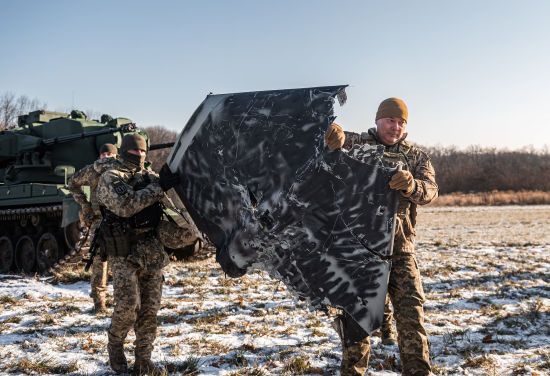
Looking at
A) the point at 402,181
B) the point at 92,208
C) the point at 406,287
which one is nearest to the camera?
the point at 402,181

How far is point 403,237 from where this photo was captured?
366cm

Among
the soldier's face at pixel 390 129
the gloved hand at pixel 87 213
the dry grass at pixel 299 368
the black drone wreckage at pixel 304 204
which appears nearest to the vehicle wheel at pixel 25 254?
the gloved hand at pixel 87 213

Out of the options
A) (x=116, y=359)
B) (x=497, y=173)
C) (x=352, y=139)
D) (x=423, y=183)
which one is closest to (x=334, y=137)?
(x=352, y=139)

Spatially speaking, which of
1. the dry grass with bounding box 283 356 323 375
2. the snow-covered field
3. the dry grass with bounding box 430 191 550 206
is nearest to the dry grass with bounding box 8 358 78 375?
the snow-covered field

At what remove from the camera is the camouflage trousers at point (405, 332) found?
352cm

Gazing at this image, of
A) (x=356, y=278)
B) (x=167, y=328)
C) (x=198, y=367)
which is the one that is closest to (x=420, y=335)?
(x=356, y=278)

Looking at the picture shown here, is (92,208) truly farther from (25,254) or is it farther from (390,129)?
(25,254)

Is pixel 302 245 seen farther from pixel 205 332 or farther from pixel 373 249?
pixel 205 332

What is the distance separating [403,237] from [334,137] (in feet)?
3.09

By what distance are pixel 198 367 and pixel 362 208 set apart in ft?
6.45

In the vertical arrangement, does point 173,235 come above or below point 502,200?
above

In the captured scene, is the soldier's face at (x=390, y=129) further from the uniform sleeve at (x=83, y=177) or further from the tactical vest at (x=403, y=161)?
the uniform sleeve at (x=83, y=177)

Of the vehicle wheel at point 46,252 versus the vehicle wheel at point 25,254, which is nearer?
the vehicle wheel at point 46,252

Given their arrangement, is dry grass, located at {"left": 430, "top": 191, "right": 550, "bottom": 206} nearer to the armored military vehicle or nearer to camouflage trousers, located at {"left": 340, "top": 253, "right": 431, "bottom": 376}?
the armored military vehicle
